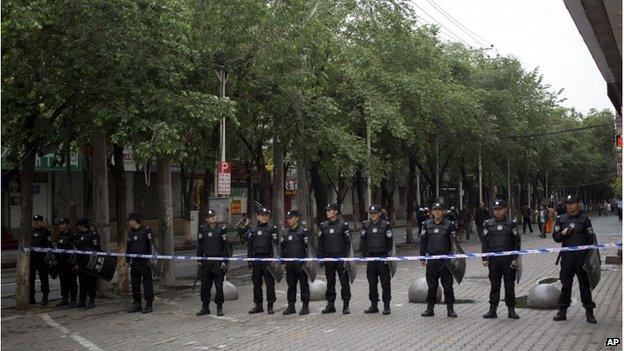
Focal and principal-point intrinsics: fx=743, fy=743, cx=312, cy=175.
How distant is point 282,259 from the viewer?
40.8 ft

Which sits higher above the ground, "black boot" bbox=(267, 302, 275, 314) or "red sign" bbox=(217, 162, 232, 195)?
"red sign" bbox=(217, 162, 232, 195)

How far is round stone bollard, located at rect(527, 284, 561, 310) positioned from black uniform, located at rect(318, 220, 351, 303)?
3036 mm

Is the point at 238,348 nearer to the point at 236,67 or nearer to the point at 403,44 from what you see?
the point at 236,67

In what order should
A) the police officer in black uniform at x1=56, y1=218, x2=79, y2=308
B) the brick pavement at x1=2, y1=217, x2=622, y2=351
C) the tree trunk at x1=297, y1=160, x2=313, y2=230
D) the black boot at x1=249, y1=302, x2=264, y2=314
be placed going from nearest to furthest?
the brick pavement at x1=2, y1=217, x2=622, y2=351 < the black boot at x1=249, y1=302, x2=264, y2=314 < the police officer in black uniform at x1=56, y1=218, x2=79, y2=308 < the tree trunk at x1=297, y1=160, x2=313, y2=230

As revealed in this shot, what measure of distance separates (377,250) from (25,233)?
6724 millimetres

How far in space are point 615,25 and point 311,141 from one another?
11.2 m

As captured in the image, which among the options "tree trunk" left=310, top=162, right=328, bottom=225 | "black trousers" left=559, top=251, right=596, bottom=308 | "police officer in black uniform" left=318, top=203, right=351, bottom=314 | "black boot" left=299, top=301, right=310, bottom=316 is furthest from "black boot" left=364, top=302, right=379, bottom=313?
"tree trunk" left=310, top=162, right=328, bottom=225

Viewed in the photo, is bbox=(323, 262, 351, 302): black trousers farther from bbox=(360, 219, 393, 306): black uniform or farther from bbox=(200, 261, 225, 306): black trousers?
bbox=(200, 261, 225, 306): black trousers

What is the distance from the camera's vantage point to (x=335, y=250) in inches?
492

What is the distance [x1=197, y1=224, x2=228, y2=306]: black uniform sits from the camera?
1266cm

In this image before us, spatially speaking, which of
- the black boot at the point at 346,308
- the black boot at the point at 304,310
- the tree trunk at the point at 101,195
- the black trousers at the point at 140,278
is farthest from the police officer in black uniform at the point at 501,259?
the tree trunk at the point at 101,195

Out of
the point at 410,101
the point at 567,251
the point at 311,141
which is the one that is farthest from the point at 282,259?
the point at 410,101

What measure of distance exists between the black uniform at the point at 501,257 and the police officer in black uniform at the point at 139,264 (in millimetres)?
5868

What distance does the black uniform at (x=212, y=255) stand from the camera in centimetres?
1266
